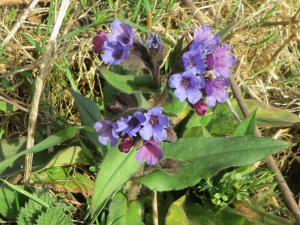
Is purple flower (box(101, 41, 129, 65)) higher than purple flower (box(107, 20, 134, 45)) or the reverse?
the reverse

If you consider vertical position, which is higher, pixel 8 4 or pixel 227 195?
pixel 8 4

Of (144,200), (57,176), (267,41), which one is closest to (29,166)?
(57,176)

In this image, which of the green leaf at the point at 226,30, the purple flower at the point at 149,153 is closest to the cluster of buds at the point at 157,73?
the purple flower at the point at 149,153

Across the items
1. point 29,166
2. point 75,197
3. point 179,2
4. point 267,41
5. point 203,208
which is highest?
point 179,2

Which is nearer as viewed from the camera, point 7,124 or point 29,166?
point 29,166

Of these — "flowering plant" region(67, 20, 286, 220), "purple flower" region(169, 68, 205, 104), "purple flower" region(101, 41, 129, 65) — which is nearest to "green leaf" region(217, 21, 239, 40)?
"flowering plant" region(67, 20, 286, 220)

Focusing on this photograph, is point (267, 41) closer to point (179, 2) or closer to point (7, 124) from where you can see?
point (179, 2)

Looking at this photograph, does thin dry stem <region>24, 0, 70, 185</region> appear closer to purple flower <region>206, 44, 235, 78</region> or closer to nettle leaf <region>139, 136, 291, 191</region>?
nettle leaf <region>139, 136, 291, 191</region>

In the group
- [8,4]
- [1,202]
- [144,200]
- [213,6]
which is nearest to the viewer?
[1,202]
